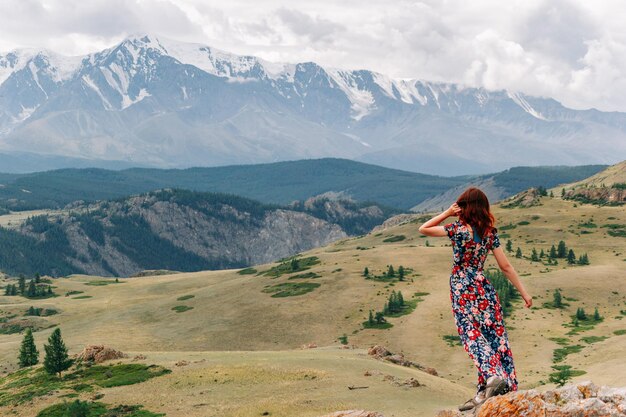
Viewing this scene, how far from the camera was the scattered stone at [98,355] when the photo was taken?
53.9 meters

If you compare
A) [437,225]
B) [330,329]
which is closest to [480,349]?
[437,225]

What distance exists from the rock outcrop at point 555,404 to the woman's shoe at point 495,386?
1.17 feet

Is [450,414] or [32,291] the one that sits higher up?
[450,414]

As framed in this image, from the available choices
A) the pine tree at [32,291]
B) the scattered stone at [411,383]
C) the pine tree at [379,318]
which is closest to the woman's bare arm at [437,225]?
the scattered stone at [411,383]

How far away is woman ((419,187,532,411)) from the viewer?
1838cm

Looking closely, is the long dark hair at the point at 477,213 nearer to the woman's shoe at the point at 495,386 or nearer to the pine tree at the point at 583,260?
the woman's shoe at the point at 495,386

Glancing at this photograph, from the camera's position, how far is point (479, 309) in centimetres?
1877

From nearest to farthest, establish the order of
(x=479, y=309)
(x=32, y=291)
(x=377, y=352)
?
1. (x=479, y=309)
2. (x=377, y=352)
3. (x=32, y=291)

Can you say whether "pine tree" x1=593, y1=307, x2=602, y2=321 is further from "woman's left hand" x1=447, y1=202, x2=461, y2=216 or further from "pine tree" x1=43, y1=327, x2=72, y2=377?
"woman's left hand" x1=447, y1=202, x2=461, y2=216

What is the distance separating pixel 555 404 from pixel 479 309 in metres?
3.48

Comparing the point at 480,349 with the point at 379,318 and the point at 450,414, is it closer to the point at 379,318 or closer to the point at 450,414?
the point at 450,414

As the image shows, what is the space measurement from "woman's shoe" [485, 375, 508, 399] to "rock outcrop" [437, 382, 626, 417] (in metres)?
0.36

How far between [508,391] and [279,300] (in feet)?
350

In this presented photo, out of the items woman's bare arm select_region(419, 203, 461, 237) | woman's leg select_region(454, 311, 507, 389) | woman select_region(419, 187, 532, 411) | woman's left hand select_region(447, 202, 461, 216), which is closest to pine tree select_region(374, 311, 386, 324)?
woman select_region(419, 187, 532, 411)
